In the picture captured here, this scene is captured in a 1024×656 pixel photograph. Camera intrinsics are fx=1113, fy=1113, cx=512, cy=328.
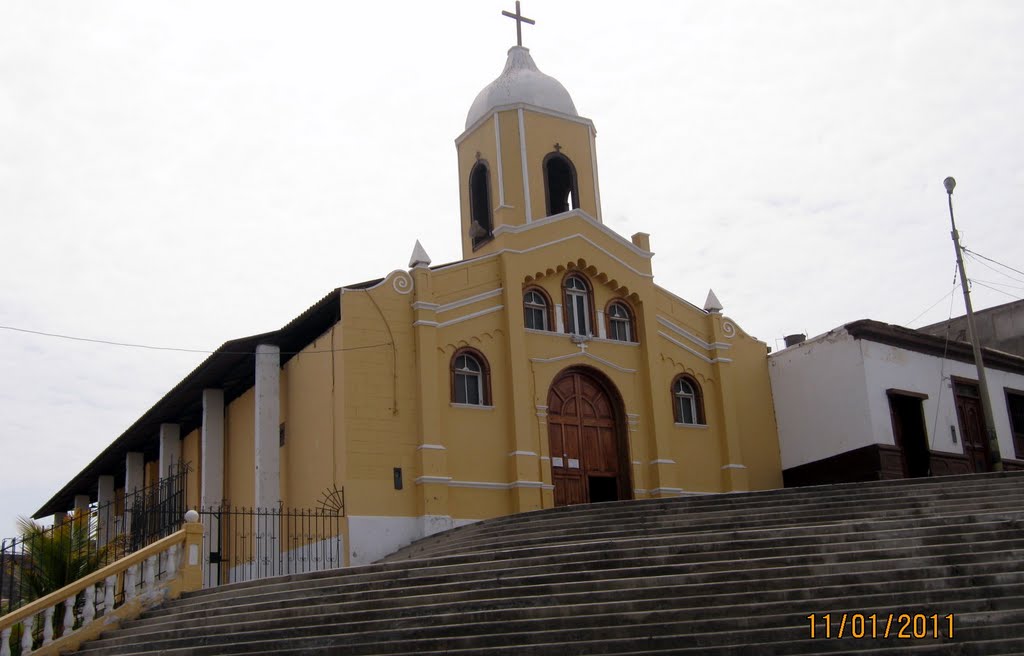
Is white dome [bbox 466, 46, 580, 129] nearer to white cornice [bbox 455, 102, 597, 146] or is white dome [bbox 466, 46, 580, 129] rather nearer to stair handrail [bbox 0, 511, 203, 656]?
white cornice [bbox 455, 102, 597, 146]

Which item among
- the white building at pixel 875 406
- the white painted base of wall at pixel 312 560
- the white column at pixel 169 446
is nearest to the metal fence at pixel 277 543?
the white painted base of wall at pixel 312 560

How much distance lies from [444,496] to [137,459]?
16184 mm

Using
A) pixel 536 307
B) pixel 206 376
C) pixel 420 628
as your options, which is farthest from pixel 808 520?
pixel 206 376

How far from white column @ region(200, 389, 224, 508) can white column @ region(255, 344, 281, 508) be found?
351cm

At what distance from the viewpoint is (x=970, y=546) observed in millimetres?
13984

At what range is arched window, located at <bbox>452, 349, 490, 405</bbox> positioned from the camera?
23484mm

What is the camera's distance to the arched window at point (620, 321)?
85.4ft

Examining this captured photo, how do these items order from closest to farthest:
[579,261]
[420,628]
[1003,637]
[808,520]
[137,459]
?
[1003,637]
[420,628]
[808,520]
[579,261]
[137,459]

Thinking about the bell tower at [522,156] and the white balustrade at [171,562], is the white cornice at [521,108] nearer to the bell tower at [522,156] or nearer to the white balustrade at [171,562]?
the bell tower at [522,156]

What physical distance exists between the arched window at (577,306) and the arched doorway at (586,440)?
3.18 feet

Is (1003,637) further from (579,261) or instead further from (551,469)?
(579,261)
